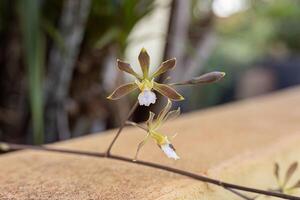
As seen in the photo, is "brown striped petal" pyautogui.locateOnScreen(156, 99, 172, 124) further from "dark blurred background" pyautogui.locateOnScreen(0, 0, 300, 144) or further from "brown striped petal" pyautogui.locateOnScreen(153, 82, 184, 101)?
"dark blurred background" pyautogui.locateOnScreen(0, 0, 300, 144)

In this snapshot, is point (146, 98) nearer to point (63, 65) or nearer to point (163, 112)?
point (163, 112)

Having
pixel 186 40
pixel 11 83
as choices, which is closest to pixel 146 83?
pixel 11 83

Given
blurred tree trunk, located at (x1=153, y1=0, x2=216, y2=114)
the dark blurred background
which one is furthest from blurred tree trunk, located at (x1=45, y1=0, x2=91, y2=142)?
blurred tree trunk, located at (x1=153, y1=0, x2=216, y2=114)

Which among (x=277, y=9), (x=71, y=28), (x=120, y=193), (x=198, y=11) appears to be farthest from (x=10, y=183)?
(x=277, y=9)

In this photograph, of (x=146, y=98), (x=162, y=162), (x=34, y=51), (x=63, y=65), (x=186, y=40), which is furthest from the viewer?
(x=186, y=40)

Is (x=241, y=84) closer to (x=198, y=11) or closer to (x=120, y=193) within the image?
(x=198, y=11)

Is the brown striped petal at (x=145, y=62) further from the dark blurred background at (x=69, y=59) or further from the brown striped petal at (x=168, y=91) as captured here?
the dark blurred background at (x=69, y=59)

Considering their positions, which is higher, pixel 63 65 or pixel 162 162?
pixel 63 65
